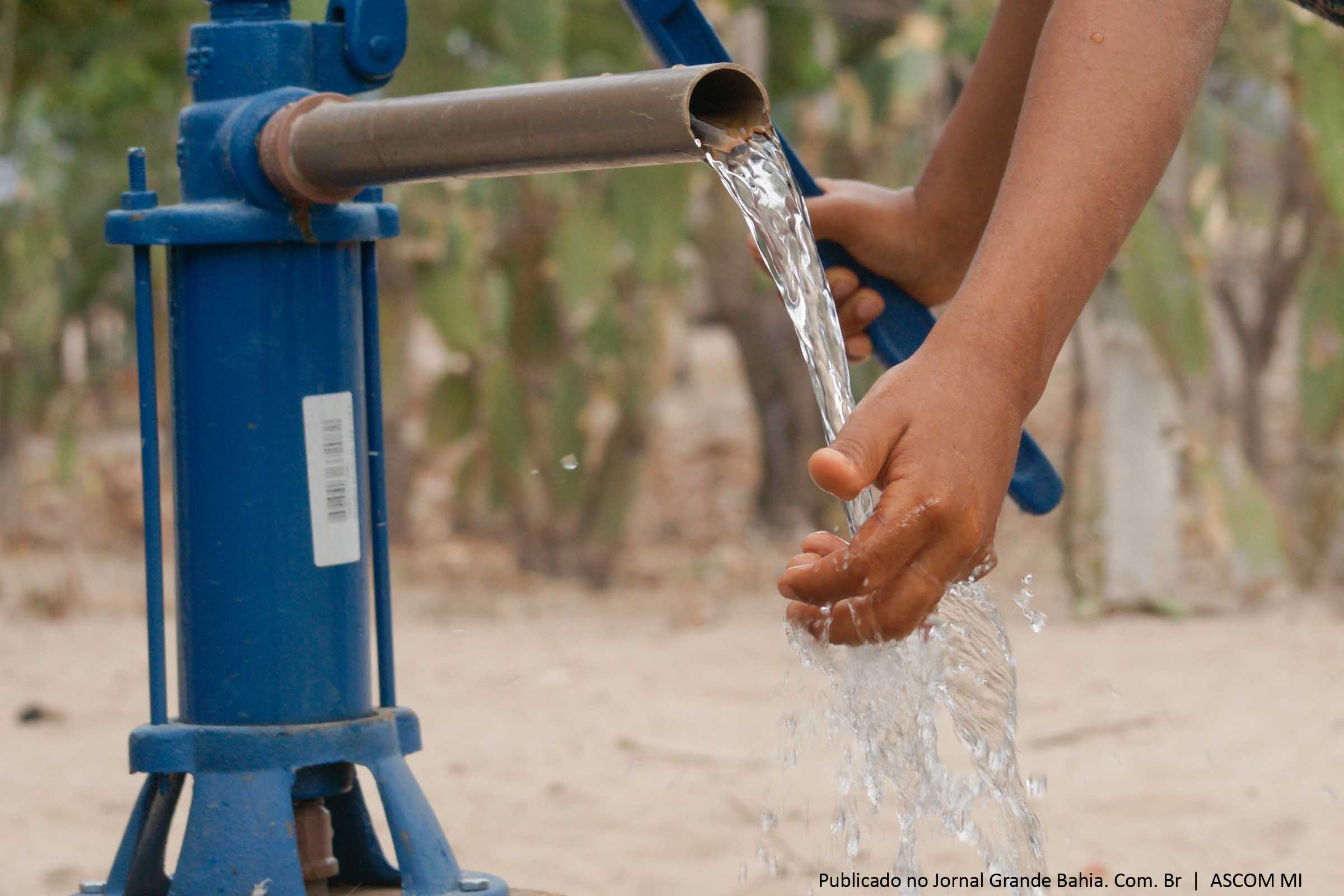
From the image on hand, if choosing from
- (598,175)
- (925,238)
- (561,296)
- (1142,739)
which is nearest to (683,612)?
(561,296)

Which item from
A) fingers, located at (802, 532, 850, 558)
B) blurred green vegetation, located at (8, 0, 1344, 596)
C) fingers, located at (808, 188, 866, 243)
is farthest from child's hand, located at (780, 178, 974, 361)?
blurred green vegetation, located at (8, 0, 1344, 596)

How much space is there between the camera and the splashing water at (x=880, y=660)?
1155 mm

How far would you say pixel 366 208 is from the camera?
1.30 m

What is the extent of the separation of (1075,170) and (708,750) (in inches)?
74.7

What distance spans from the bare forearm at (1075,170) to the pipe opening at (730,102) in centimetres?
17

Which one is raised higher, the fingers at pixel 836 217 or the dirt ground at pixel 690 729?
the fingers at pixel 836 217

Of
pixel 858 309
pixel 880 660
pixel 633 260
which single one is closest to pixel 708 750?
pixel 858 309

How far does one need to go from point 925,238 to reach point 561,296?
2.99m

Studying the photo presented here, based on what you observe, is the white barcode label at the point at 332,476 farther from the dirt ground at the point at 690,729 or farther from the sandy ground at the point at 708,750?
the dirt ground at the point at 690,729

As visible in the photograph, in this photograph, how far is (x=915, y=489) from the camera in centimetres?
91

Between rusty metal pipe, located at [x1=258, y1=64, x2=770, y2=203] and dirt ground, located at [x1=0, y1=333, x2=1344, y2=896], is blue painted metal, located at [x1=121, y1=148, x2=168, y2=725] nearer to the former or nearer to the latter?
rusty metal pipe, located at [x1=258, y1=64, x2=770, y2=203]

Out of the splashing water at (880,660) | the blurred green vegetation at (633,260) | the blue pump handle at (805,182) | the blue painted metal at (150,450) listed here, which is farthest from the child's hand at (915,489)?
the blurred green vegetation at (633,260)

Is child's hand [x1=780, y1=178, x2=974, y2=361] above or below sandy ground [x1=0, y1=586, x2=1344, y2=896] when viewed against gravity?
above

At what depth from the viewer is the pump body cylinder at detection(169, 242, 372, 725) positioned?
123cm
